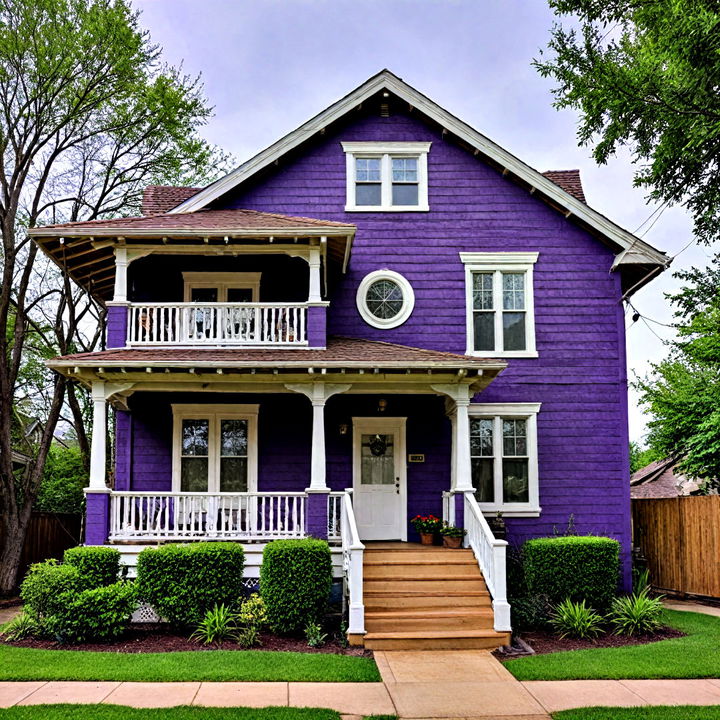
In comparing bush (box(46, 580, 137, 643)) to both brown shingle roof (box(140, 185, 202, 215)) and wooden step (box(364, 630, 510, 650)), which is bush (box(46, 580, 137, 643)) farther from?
brown shingle roof (box(140, 185, 202, 215))

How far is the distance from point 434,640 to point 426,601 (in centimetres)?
94

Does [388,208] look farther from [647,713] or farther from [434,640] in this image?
[647,713]

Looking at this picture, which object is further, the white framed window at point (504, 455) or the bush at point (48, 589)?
the white framed window at point (504, 455)

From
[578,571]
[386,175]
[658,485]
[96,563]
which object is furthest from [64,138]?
[658,485]

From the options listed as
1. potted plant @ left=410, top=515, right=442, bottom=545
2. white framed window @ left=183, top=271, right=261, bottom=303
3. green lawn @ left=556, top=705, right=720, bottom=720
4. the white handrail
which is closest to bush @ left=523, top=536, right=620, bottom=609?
the white handrail

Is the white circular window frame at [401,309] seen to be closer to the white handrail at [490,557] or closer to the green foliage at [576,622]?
the white handrail at [490,557]

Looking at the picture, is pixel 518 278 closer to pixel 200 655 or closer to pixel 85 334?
pixel 200 655

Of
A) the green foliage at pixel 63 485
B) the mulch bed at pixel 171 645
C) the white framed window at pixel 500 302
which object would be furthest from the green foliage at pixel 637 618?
the green foliage at pixel 63 485

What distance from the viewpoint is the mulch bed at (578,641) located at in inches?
437

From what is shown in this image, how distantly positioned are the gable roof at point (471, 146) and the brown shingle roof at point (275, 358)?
3241 mm

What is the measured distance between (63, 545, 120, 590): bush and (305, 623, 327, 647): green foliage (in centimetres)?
299

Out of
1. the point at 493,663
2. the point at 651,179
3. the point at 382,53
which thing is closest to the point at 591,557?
the point at 493,663

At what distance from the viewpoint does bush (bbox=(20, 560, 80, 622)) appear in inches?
440

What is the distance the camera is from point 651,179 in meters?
17.4
